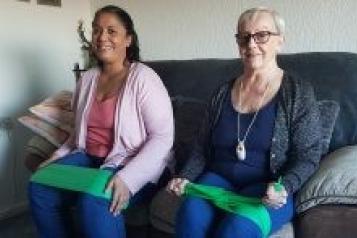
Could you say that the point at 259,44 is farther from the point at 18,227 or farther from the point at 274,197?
the point at 18,227

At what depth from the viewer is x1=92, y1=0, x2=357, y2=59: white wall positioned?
227 centimetres

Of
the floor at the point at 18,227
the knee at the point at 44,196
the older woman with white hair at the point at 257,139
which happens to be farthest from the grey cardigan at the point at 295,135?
the floor at the point at 18,227

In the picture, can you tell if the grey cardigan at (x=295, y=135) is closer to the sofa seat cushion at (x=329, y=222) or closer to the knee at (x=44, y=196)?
the sofa seat cushion at (x=329, y=222)

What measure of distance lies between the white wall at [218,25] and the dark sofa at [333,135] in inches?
10.6

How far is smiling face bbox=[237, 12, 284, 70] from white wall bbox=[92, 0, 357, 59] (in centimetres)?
73

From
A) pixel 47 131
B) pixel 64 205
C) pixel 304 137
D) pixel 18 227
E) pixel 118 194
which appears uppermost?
pixel 304 137

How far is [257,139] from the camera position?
164 cm

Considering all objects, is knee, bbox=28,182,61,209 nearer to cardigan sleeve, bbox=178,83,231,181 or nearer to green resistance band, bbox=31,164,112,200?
green resistance band, bbox=31,164,112,200

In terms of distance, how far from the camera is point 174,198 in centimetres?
176

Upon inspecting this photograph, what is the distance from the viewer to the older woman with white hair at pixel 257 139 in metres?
1.52

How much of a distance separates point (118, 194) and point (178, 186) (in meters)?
0.22

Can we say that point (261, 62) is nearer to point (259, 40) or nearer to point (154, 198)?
point (259, 40)

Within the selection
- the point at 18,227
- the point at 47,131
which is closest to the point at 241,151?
the point at 47,131

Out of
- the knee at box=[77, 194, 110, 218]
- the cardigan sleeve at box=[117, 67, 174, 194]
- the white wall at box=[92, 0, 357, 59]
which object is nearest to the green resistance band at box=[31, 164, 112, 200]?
the knee at box=[77, 194, 110, 218]
